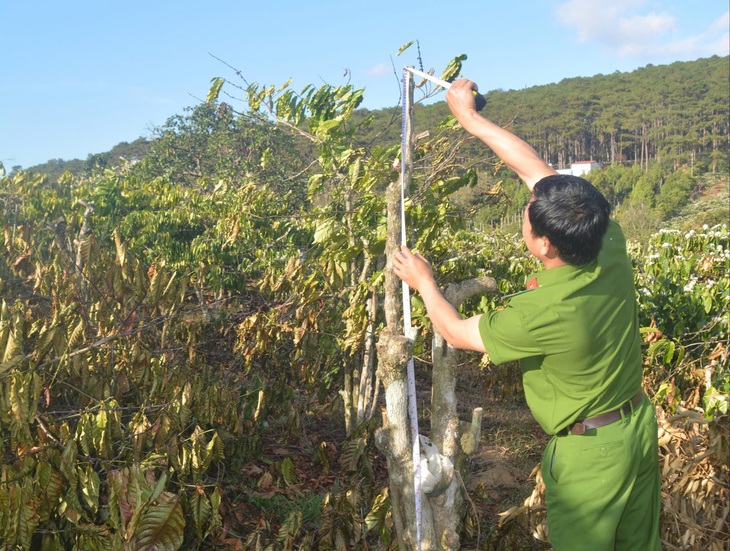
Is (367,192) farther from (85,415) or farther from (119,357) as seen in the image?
(85,415)

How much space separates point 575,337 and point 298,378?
3.94 meters

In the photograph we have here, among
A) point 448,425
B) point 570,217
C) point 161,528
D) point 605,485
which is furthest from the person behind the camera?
point 448,425

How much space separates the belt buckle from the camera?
1.89 meters

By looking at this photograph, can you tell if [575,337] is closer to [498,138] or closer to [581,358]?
[581,358]

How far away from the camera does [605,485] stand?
1.86 meters

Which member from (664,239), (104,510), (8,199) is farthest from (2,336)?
(8,199)

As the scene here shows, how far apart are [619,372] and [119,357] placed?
2.78 meters

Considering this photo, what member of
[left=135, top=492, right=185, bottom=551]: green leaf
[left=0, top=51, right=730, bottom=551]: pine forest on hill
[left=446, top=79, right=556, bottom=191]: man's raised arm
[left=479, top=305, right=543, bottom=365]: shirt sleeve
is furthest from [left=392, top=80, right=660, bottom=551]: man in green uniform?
[left=135, top=492, right=185, bottom=551]: green leaf

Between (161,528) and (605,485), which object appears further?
(161,528)

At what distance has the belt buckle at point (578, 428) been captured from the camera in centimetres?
189

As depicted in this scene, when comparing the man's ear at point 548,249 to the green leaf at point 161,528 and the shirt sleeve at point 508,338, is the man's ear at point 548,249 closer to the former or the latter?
the shirt sleeve at point 508,338

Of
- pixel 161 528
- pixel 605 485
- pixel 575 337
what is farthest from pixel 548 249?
pixel 161 528

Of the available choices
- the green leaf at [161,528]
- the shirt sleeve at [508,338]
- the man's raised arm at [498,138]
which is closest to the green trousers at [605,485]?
the shirt sleeve at [508,338]

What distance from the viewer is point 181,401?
3387 millimetres
